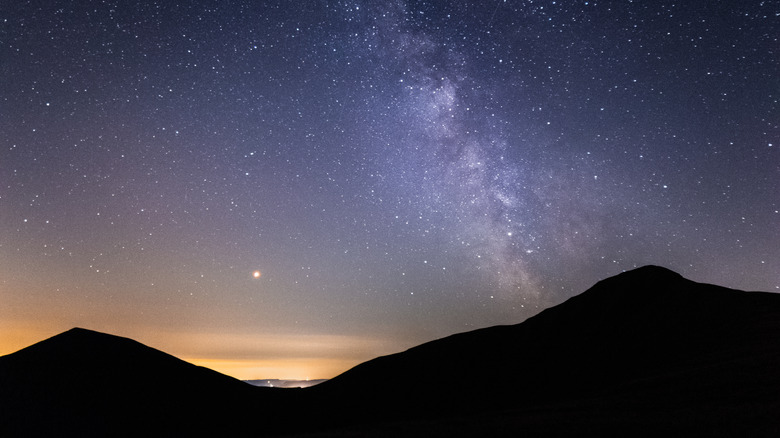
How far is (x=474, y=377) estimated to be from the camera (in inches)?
902

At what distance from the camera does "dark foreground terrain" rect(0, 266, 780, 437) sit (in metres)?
13.4

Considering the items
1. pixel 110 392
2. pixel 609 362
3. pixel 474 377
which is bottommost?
pixel 609 362

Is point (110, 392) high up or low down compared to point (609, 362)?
up

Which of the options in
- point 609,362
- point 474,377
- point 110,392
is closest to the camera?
point 609,362

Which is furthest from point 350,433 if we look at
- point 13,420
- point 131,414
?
point 13,420

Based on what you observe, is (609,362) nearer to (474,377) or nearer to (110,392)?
(474,377)

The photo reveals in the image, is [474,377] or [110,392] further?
[110,392]

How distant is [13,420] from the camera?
21.2 meters

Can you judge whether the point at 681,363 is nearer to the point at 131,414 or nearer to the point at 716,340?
the point at 716,340

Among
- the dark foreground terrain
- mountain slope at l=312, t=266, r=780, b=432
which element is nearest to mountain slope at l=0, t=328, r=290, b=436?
the dark foreground terrain

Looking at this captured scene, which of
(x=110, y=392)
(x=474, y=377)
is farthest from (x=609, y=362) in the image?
(x=110, y=392)

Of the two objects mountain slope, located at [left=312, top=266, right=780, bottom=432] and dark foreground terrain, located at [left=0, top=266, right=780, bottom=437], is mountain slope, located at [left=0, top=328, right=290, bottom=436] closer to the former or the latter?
dark foreground terrain, located at [left=0, top=266, right=780, bottom=437]

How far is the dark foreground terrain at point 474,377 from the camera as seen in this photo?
527 inches

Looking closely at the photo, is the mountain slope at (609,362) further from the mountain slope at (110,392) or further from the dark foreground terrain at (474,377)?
the mountain slope at (110,392)
